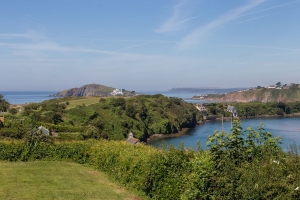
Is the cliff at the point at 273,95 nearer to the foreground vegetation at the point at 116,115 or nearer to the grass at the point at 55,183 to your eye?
the foreground vegetation at the point at 116,115

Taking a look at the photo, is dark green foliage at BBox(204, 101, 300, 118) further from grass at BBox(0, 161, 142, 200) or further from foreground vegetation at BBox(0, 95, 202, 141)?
grass at BBox(0, 161, 142, 200)

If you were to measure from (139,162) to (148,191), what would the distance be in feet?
3.05

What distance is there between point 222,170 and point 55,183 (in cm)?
596

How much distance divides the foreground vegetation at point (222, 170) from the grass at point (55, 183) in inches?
30.7

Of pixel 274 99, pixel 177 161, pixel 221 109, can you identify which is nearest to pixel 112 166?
pixel 177 161

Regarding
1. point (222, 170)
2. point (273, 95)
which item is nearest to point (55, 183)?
point (222, 170)

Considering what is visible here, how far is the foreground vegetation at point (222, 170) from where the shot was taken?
566cm

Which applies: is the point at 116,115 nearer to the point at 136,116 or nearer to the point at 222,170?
the point at 136,116

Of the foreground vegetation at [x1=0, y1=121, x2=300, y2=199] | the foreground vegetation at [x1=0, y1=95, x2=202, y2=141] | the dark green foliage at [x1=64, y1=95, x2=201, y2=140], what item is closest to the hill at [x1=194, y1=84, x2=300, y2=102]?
the dark green foliage at [x1=64, y1=95, x2=201, y2=140]

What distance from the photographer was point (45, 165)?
1315 cm

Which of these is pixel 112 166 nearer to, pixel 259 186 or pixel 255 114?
pixel 259 186

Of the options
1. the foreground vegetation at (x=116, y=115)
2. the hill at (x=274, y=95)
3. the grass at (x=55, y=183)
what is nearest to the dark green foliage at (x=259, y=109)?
the foreground vegetation at (x=116, y=115)

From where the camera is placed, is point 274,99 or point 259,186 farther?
point 274,99

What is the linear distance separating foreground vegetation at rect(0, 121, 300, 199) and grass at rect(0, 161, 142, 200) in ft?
2.56
